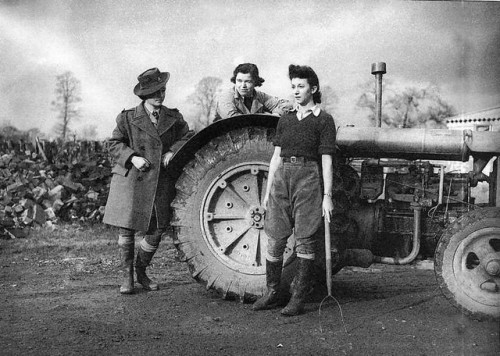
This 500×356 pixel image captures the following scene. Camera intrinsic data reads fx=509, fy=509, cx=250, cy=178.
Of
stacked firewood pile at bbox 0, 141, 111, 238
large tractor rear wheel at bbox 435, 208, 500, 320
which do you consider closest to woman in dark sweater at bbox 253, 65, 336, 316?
large tractor rear wheel at bbox 435, 208, 500, 320

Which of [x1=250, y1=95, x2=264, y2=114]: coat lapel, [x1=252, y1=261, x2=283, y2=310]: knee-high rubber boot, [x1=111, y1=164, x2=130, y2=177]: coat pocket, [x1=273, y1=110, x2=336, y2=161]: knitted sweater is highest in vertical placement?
[x1=250, y1=95, x2=264, y2=114]: coat lapel

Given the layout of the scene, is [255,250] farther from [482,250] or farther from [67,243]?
[67,243]

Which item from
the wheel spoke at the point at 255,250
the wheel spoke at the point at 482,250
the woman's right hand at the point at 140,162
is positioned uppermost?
the woman's right hand at the point at 140,162

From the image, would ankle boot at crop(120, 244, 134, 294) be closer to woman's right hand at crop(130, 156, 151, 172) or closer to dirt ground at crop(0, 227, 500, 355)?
dirt ground at crop(0, 227, 500, 355)

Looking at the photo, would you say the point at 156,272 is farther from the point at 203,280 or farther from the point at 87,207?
the point at 87,207

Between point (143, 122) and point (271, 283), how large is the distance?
1.81 m

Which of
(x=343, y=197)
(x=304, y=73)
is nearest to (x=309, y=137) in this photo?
(x=304, y=73)

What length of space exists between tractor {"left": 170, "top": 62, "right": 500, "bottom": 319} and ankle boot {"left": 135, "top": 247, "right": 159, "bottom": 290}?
0.56 metres

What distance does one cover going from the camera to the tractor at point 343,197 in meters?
3.97

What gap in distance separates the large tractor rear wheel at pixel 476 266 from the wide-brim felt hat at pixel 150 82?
105 inches

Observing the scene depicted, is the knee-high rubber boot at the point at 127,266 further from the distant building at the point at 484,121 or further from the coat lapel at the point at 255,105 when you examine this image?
the distant building at the point at 484,121

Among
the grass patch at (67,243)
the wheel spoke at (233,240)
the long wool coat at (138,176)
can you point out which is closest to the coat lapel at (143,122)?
the long wool coat at (138,176)

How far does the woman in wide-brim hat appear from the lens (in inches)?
175

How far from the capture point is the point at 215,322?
11.8 feet
